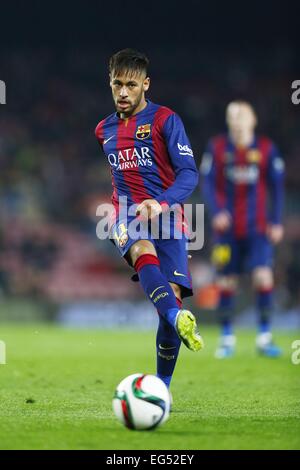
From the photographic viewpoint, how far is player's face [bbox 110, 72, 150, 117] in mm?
5316

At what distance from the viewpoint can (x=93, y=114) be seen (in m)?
22.3

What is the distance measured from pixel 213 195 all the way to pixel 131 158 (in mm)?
4379

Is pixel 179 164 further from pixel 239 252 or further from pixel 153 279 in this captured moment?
pixel 239 252

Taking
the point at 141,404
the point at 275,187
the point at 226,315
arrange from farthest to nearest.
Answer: the point at 275,187
the point at 226,315
the point at 141,404

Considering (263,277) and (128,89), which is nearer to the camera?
(128,89)

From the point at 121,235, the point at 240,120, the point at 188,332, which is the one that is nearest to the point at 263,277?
the point at 240,120

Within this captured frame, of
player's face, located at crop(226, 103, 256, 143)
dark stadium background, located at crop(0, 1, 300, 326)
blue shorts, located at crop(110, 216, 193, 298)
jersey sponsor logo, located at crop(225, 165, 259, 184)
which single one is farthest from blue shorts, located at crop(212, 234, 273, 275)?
dark stadium background, located at crop(0, 1, 300, 326)

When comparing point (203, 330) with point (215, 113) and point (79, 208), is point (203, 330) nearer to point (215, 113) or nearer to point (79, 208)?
point (79, 208)

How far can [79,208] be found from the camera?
19.7 metres

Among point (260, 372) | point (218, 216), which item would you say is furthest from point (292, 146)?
point (260, 372)

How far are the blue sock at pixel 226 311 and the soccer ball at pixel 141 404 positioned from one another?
5034 millimetres

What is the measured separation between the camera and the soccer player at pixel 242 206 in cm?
970

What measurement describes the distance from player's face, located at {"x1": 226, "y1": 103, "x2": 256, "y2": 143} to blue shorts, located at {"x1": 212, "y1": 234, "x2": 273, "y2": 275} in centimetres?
107

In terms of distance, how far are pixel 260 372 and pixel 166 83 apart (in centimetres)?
1655
